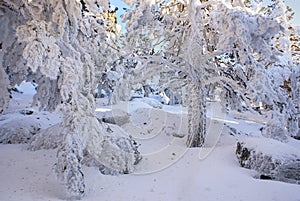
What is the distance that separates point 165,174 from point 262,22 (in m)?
3.85

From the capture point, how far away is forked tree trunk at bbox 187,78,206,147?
8.09 metres

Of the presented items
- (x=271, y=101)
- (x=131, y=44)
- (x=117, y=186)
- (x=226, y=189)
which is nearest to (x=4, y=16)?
(x=117, y=186)

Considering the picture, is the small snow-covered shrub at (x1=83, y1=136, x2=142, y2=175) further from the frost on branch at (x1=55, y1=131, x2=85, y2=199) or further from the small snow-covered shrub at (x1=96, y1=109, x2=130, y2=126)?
the small snow-covered shrub at (x1=96, y1=109, x2=130, y2=126)

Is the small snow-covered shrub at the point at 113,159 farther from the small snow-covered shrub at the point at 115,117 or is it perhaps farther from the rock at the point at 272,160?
the small snow-covered shrub at the point at 115,117

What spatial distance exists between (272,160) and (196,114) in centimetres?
323

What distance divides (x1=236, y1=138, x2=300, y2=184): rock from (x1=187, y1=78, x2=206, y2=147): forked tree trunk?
2.15 meters

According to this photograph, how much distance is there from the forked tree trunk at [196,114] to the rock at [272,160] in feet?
7.06

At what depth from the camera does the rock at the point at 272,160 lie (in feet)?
16.6

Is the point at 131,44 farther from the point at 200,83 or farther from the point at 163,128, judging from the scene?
the point at 163,128

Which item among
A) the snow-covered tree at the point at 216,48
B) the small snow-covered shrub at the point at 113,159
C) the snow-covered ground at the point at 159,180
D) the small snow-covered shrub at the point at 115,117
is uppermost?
the snow-covered tree at the point at 216,48

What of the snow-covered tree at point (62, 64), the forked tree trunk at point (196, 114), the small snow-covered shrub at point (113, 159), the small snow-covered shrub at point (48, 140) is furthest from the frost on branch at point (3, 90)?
the forked tree trunk at point (196, 114)

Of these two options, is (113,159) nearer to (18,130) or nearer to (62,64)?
(62,64)

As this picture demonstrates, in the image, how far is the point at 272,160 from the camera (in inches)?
204

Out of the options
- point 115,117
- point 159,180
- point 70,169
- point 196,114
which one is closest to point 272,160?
point 159,180
